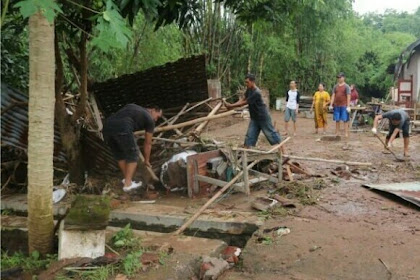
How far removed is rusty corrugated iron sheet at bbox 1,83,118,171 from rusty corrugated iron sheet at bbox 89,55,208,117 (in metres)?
Answer: 1.27

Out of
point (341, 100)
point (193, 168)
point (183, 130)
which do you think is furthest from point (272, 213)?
point (341, 100)

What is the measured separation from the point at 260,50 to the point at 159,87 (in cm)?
1732

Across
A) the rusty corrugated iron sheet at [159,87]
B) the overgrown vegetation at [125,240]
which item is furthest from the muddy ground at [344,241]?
the rusty corrugated iron sheet at [159,87]

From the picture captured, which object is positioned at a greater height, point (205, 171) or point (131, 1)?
point (131, 1)

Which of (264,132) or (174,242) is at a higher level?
(264,132)

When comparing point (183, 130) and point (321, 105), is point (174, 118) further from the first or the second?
point (321, 105)

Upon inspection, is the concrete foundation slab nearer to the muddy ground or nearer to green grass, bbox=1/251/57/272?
the muddy ground

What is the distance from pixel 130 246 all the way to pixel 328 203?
3131 mm

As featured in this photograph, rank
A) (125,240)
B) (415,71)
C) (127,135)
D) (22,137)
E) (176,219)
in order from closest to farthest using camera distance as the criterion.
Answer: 1. (125,240)
2. (176,219)
3. (127,135)
4. (22,137)
5. (415,71)

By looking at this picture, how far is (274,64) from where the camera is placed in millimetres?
26469

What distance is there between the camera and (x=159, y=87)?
8.11 metres

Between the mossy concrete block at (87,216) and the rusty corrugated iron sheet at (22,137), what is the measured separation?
2.99 m

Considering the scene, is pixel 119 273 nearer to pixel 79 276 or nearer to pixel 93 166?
pixel 79 276

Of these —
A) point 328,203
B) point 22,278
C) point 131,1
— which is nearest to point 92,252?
point 22,278
